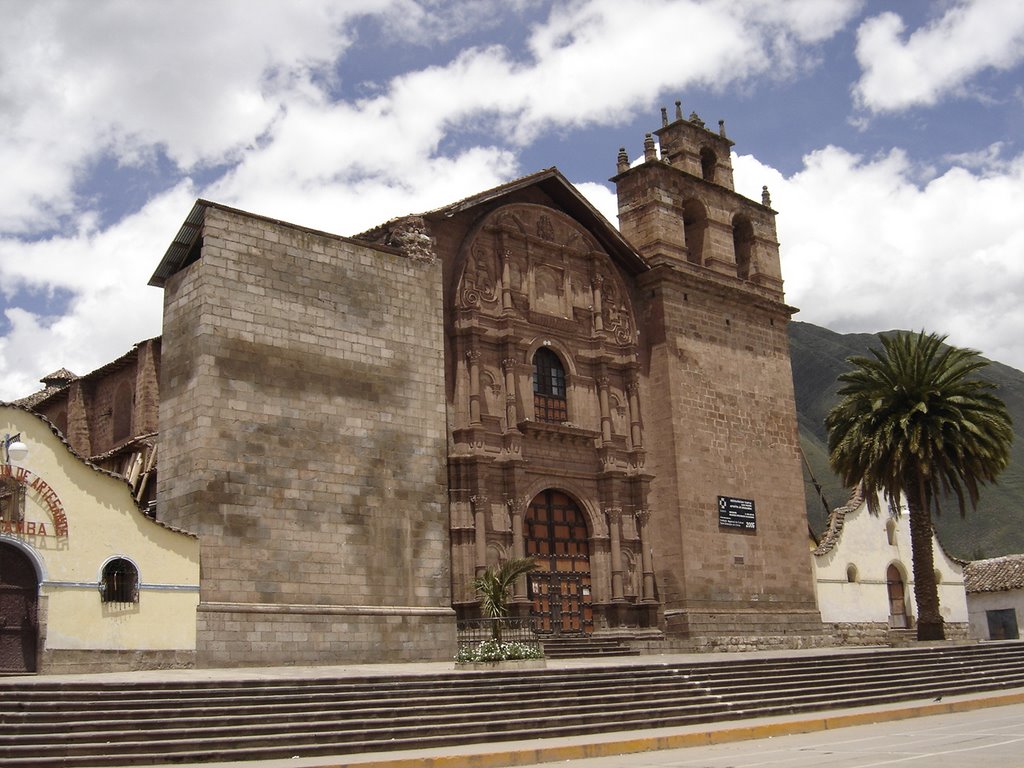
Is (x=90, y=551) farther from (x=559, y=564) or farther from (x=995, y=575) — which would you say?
(x=995, y=575)

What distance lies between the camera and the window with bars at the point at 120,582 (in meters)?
19.6

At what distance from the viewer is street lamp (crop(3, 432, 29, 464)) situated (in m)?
18.3

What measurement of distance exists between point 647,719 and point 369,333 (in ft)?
35.7

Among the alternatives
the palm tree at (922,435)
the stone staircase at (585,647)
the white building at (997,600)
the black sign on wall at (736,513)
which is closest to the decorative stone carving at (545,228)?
the black sign on wall at (736,513)

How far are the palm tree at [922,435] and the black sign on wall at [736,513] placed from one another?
2.82 m

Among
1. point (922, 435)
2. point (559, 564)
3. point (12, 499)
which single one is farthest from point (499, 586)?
point (922, 435)

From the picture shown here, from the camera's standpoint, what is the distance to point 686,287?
104 ft

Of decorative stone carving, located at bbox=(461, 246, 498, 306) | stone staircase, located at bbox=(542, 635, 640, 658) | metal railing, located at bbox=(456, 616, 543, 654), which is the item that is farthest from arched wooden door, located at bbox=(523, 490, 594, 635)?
decorative stone carving, located at bbox=(461, 246, 498, 306)

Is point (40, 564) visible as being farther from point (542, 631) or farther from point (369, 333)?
point (542, 631)

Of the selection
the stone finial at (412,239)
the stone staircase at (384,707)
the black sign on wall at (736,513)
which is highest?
the stone finial at (412,239)

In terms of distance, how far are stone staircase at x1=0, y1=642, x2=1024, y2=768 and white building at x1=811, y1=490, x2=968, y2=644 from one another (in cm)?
1265

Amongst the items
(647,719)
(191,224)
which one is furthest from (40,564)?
(647,719)

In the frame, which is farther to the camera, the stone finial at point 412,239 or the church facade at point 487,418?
the stone finial at point 412,239

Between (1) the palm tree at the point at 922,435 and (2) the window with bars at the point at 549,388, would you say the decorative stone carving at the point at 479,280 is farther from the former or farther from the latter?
(1) the palm tree at the point at 922,435
